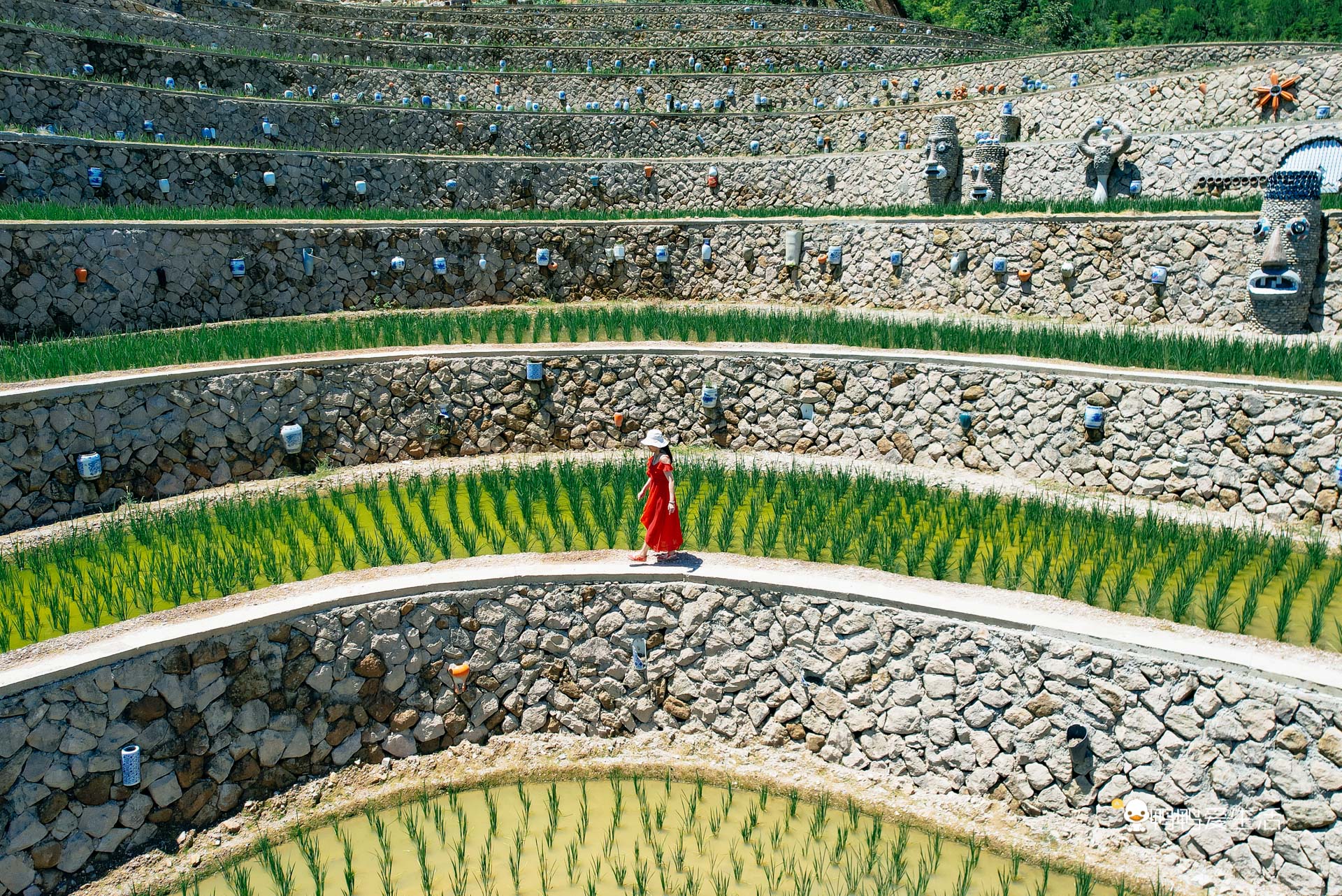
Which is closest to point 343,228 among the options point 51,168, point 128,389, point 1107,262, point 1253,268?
point 51,168

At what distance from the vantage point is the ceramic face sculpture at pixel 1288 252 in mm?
13145

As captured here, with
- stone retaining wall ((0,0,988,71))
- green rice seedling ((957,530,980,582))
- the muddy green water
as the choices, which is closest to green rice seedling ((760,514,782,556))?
green rice seedling ((957,530,980,582))

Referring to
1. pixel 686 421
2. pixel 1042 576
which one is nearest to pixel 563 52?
pixel 686 421

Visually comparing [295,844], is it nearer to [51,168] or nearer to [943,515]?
[943,515]

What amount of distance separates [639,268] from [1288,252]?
34.0 feet

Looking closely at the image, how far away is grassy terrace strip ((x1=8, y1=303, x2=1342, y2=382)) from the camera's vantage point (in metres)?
11.7

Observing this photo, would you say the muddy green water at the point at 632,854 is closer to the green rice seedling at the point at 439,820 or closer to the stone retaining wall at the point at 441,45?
the green rice seedling at the point at 439,820

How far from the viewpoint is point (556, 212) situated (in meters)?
19.7

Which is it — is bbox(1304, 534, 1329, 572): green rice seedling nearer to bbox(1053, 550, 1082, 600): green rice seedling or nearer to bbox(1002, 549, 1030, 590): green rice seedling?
bbox(1053, 550, 1082, 600): green rice seedling

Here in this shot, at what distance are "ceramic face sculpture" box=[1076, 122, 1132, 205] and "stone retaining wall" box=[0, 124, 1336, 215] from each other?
31cm

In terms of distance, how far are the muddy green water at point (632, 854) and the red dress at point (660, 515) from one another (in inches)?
80.3

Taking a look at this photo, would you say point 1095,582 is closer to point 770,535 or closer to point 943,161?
point 770,535

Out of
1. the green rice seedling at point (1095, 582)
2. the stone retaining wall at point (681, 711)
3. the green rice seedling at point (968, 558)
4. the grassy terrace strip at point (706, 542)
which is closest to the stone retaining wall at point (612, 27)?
the grassy terrace strip at point (706, 542)

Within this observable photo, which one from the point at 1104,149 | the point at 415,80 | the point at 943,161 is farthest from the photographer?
the point at 415,80
